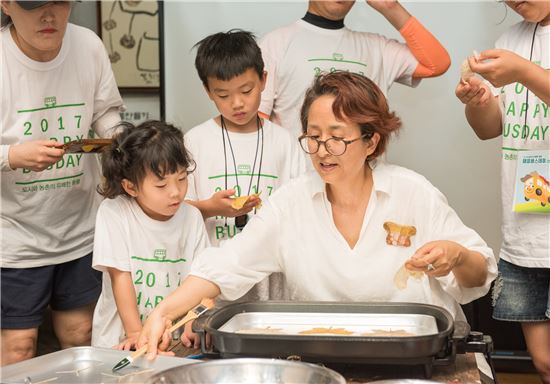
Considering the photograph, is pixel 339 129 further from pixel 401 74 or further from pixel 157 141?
pixel 401 74

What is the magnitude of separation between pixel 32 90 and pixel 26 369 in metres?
1.18

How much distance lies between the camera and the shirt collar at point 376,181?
2078 millimetres

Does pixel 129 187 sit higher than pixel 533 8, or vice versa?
pixel 533 8

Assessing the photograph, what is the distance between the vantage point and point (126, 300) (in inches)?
84.2

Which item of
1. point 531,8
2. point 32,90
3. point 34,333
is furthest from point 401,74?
point 34,333

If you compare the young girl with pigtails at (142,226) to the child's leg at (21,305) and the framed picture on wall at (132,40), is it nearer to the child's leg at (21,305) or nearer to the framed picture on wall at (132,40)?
the child's leg at (21,305)

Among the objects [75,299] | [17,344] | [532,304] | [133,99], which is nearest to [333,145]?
[532,304]

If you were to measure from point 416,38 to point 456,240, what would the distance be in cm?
119

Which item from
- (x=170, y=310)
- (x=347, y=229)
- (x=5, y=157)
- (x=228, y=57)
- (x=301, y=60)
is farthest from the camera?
(x=301, y=60)

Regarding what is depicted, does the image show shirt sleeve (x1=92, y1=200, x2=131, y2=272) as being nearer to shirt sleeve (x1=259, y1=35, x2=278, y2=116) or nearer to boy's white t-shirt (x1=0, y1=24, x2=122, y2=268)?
boy's white t-shirt (x1=0, y1=24, x2=122, y2=268)

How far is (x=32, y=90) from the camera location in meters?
2.52

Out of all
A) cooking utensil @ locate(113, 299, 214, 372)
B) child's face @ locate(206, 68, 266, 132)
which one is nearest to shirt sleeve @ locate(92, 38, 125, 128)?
child's face @ locate(206, 68, 266, 132)

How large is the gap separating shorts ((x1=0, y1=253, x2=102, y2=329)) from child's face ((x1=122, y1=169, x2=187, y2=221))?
0.57 meters

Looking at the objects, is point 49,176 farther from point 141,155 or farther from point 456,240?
point 456,240
